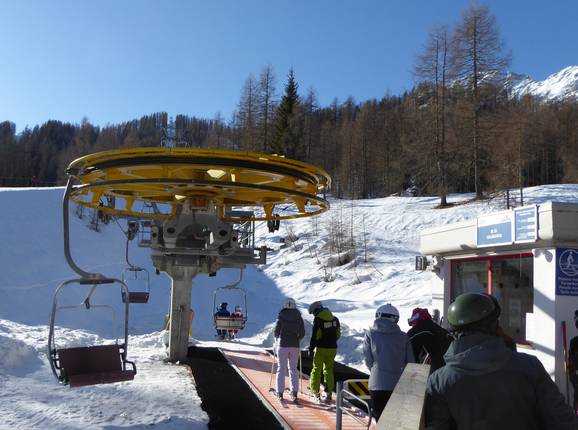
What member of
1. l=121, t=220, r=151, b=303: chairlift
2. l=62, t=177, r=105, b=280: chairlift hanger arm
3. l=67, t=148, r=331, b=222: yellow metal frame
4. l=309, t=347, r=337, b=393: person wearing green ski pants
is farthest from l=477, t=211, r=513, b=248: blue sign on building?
l=62, t=177, r=105, b=280: chairlift hanger arm

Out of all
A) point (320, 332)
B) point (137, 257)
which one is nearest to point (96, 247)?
point (137, 257)

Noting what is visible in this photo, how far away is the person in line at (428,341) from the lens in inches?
213

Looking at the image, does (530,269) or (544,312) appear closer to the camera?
(544,312)

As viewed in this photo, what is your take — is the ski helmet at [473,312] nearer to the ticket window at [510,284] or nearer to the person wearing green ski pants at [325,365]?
the person wearing green ski pants at [325,365]

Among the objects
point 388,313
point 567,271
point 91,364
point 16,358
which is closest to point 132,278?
point 16,358

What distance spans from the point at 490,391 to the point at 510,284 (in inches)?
321

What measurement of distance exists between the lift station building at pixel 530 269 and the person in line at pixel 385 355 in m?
3.91

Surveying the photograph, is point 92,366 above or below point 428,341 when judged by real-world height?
below

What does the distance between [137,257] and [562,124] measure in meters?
47.9

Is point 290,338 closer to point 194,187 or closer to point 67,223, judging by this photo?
point 194,187

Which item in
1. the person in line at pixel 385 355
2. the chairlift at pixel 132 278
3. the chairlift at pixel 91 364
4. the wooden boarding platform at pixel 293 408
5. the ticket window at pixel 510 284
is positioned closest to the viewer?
the person in line at pixel 385 355

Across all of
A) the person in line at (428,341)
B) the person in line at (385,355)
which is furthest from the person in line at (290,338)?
the person in line at (428,341)

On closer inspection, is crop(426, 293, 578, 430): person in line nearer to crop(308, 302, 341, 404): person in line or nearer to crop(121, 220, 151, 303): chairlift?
crop(121, 220, 151, 303): chairlift

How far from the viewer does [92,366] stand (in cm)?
708
